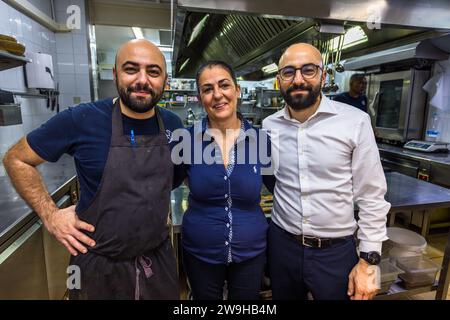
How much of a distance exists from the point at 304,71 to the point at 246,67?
1.75 m

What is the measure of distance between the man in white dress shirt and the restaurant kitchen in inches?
14.1

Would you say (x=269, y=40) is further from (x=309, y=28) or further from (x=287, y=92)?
(x=287, y=92)

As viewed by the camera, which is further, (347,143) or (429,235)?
(429,235)

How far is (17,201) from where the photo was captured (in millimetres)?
1621

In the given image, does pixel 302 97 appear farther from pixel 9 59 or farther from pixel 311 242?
pixel 9 59

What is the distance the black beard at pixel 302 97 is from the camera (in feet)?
3.86

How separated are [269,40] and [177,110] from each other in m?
4.93

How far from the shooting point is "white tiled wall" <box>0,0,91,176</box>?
2424 mm

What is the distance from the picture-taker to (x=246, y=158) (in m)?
1.27

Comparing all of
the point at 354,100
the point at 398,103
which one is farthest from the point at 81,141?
the point at 398,103

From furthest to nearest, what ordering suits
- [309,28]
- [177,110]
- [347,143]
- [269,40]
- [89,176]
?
[177,110] → [269,40] → [309,28] → [347,143] → [89,176]

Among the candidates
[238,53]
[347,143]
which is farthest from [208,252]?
[238,53]

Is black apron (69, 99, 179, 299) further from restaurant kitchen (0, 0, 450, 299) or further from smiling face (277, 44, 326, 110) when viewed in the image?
smiling face (277, 44, 326, 110)

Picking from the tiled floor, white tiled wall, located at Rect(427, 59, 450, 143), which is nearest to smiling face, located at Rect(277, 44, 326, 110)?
the tiled floor
